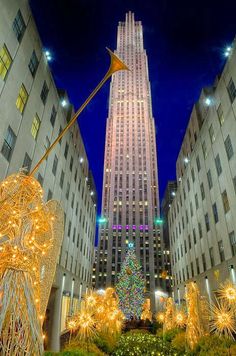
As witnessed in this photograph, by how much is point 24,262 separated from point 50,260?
216cm

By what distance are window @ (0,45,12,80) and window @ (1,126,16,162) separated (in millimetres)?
3524

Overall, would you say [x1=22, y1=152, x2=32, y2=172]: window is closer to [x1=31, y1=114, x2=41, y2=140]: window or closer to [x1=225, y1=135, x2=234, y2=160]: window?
[x1=31, y1=114, x2=41, y2=140]: window

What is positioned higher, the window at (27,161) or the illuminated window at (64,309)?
the window at (27,161)

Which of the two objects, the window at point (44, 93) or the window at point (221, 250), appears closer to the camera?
the window at point (44, 93)

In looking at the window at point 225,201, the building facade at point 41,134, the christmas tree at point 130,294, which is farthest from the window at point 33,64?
the christmas tree at point 130,294

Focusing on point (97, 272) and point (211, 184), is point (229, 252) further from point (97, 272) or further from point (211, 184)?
point (97, 272)

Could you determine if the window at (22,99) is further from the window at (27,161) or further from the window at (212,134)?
the window at (212,134)

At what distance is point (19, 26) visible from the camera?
1838cm

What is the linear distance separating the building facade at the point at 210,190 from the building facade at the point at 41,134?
57.9 ft

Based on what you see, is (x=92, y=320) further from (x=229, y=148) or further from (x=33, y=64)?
(x=229, y=148)

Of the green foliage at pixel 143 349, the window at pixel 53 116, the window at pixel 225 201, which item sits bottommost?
the green foliage at pixel 143 349

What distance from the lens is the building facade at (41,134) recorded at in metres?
16.5

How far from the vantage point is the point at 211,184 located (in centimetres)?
3128

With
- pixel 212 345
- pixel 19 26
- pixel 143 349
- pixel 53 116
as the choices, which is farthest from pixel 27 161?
pixel 212 345
